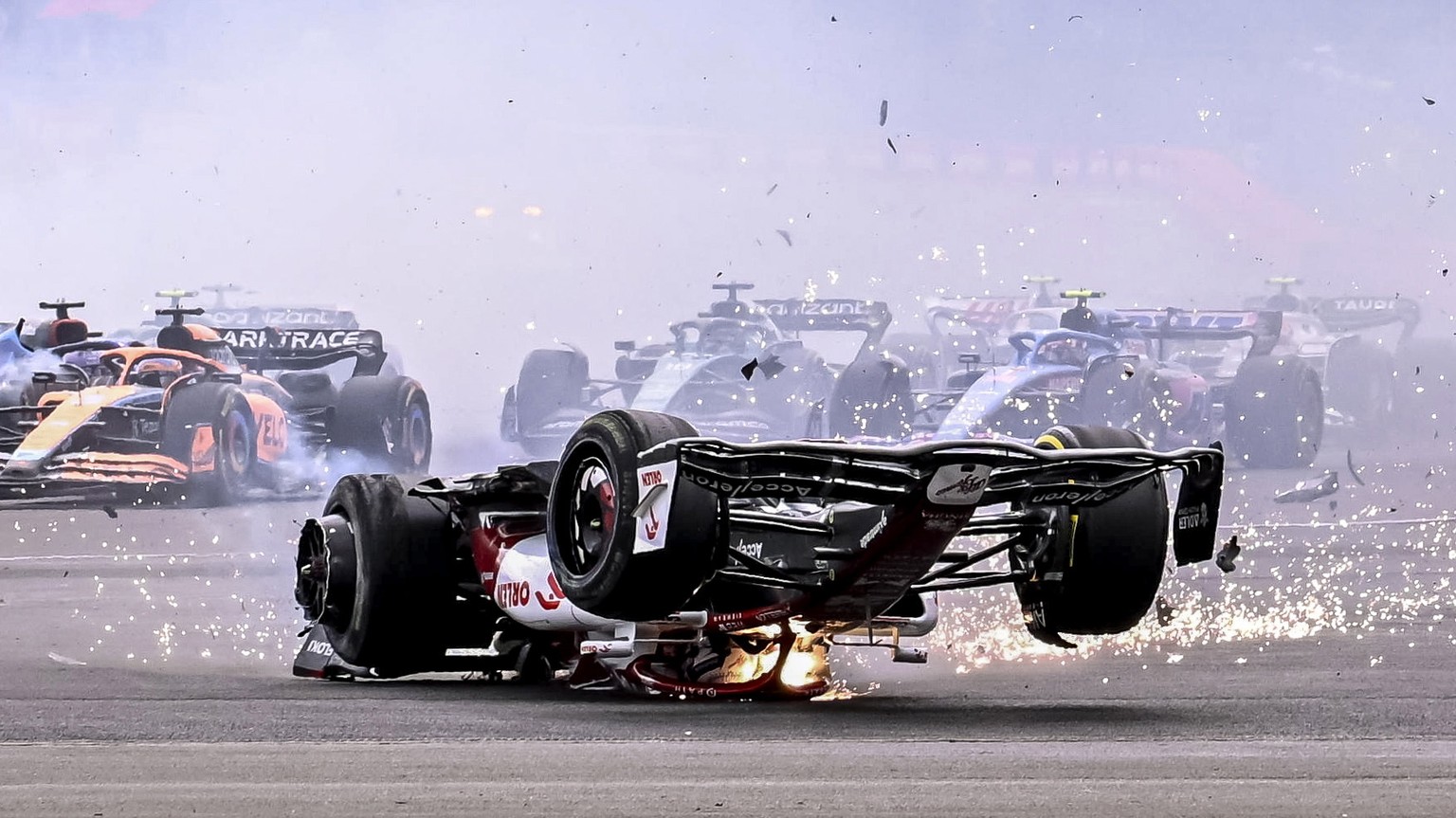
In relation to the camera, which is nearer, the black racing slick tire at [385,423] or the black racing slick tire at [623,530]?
the black racing slick tire at [623,530]

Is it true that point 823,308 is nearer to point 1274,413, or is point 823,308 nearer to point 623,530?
point 1274,413

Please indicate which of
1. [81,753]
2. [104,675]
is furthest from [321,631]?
[81,753]

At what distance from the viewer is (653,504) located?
5.83 m

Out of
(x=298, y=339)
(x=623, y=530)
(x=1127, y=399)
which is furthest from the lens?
(x=1127, y=399)

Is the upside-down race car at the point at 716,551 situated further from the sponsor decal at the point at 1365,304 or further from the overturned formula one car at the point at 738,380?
the sponsor decal at the point at 1365,304

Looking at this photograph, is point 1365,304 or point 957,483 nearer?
point 957,483

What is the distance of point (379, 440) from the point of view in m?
17.0

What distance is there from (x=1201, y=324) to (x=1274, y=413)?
1496 millimetres

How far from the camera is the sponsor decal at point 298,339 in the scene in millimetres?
19109

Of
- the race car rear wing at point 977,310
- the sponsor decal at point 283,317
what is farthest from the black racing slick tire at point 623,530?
the race car rear wing at point 977,310

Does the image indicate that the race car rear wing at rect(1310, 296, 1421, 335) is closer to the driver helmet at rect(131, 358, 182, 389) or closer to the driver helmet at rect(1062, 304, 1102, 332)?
the driver helmet at rect(1062, 304, 1102, 332)

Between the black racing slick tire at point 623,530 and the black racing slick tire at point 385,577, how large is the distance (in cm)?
143

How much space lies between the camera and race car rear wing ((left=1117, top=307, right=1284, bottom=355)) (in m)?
24.1

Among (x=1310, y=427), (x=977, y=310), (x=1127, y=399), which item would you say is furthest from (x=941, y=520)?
(x=977, y=310)
